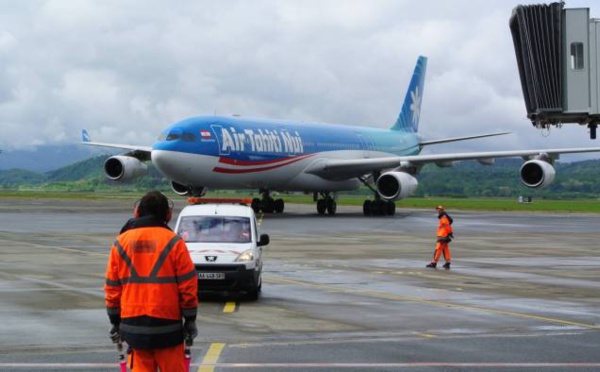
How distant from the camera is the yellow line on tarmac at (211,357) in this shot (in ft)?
36.2

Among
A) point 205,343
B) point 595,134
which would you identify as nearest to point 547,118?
point 595,134

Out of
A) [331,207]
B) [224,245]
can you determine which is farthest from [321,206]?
[224,245]

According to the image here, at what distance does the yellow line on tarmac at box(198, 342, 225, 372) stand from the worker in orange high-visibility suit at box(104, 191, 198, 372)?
3.16 metres

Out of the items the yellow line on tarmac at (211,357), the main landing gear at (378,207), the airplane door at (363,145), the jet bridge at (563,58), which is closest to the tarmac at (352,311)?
the yellow line on tarmac at (211,357)

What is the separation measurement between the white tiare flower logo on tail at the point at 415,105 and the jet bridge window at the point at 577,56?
5588 cm

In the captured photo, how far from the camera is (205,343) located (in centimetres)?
1282

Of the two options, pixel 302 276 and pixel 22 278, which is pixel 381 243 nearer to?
pixel 302 276

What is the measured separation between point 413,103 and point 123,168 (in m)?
25.1

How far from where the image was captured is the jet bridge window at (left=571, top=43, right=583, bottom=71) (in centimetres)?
1357

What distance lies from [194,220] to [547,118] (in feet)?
26.4

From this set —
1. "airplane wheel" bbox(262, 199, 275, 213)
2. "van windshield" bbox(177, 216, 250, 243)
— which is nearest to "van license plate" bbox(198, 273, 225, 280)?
"van windshield" bbox(177, 216, 250, 243)

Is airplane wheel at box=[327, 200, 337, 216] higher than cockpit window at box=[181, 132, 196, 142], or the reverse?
cockpit window at box=[181, 132, 196, 142]

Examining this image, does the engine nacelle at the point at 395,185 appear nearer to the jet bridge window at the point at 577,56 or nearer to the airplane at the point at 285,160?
the airplane at the point at 285,160

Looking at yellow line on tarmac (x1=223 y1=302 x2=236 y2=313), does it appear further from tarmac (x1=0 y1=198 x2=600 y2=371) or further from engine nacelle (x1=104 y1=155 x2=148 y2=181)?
engine nacelle (x1=104 y1=155 x2=148 y2=181)
